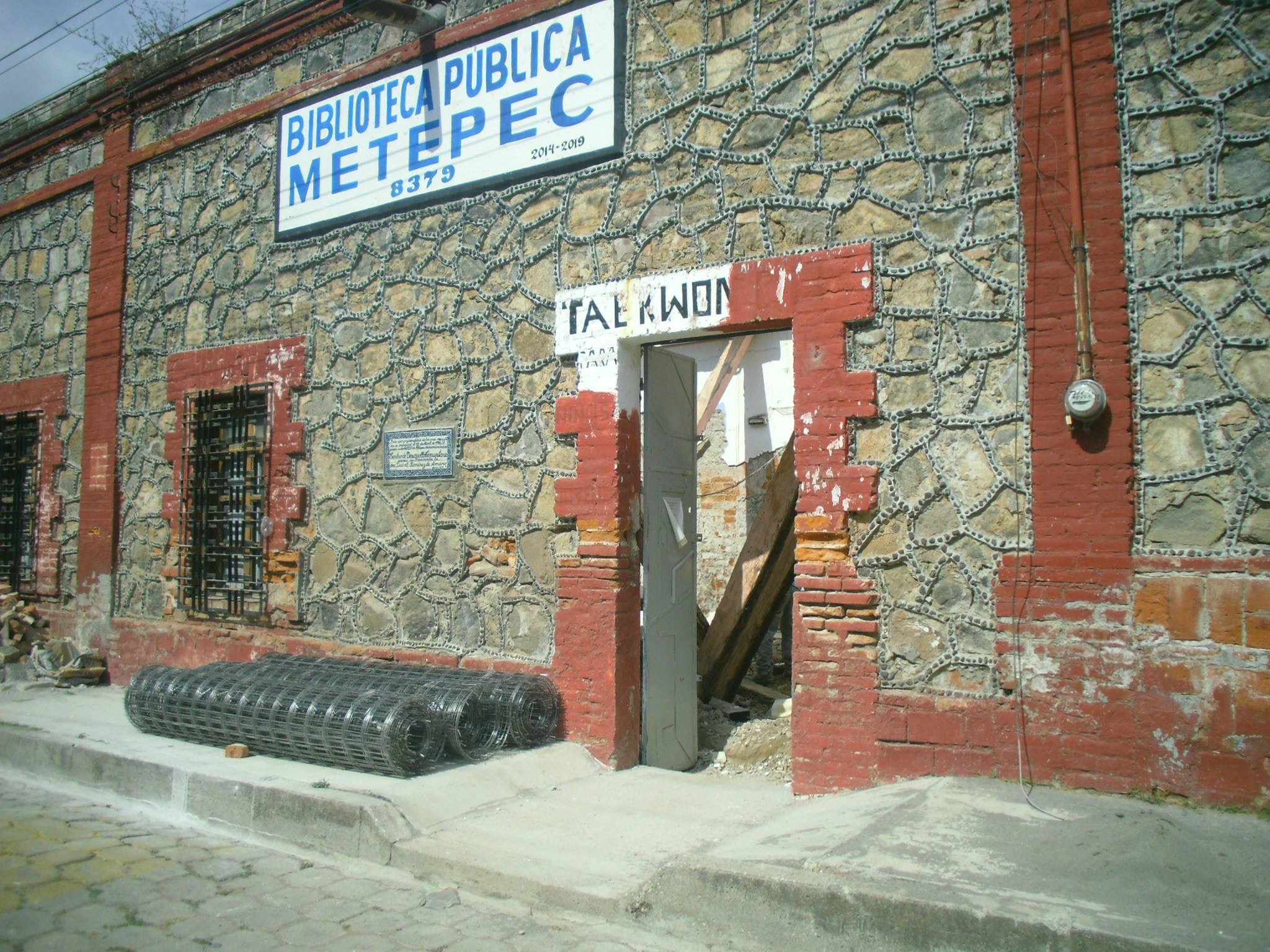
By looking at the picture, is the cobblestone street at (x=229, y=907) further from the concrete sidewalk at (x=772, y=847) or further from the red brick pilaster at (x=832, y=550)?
the red brick pilaster at (x=832, y=550)

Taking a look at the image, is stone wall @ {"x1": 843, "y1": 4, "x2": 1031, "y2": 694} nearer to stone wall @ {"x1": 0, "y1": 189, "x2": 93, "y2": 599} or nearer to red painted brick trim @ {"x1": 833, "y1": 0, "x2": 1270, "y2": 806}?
red painted brick trim @ {"x1": 833, "y1": 0, "x2": 1270, "y2": 806}

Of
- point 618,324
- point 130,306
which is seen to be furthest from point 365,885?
point 130,306

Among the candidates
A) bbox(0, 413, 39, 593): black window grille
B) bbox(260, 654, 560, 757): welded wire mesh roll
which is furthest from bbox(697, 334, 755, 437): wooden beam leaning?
bbox(0, 413, 39, 593): black window grille

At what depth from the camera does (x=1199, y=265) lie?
463cm

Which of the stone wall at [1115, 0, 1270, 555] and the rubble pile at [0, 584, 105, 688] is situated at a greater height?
the stone wall at [1115, 0, 1270, 555]

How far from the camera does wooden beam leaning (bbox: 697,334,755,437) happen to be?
1128 centimetres

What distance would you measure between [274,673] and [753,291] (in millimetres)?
4133

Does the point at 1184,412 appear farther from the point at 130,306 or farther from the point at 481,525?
the point at 130,306

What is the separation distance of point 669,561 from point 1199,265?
11.9 feet

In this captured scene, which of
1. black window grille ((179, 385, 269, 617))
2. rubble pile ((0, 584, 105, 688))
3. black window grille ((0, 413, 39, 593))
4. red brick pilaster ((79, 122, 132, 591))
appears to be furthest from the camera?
black window grille ((0, 413, 39, 593))

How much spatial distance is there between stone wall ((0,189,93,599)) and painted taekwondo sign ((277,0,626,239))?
3.36m

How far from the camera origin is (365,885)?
4621 millimetres

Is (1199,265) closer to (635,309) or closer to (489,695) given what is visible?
(635,309)

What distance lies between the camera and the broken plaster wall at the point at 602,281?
16.9ft
